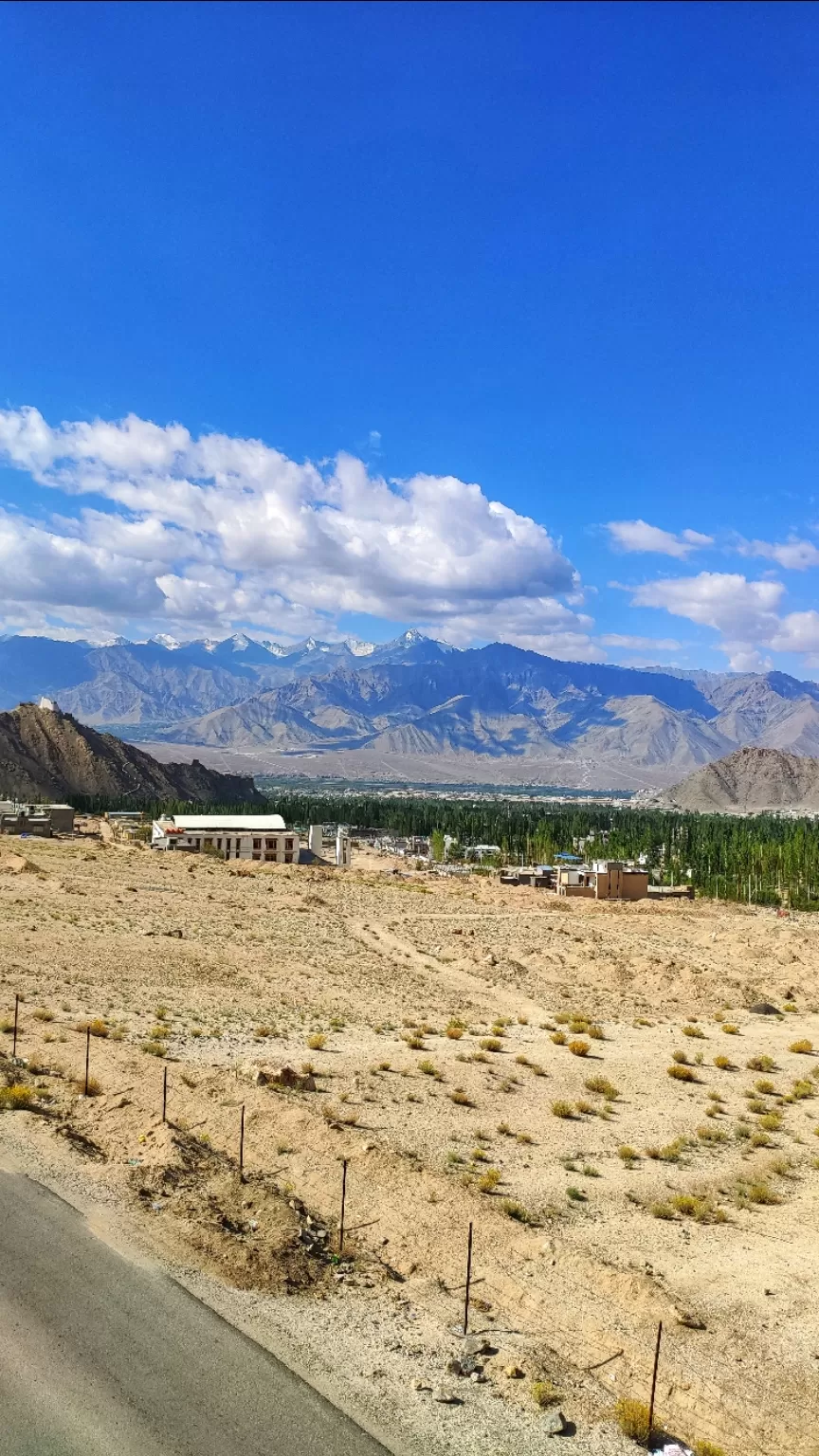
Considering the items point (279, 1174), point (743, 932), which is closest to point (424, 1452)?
point (279, 1174)

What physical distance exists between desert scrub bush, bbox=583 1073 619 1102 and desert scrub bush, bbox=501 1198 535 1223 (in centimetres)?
899

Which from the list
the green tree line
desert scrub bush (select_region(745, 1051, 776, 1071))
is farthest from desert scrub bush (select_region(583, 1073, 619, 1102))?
the green tree line

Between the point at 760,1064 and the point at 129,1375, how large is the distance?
23.3 metres

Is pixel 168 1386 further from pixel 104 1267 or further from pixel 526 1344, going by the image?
pixel 526 1344

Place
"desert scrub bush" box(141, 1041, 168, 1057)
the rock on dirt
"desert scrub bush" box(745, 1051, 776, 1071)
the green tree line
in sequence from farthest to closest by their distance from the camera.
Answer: the green tree line → "desert scrub bush" box(745, 1051, 776, 1071) → "desert scrub bush" box(141, 1041, 168, 1057) → the rock on dirt

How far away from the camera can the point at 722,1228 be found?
1670cm

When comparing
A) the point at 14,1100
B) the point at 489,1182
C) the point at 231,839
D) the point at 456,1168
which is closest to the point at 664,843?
the point at 231,839

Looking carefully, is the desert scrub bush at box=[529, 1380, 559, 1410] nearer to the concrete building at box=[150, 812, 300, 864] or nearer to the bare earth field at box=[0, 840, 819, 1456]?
the bare earth field at box=[0, 840, 819, 1456]

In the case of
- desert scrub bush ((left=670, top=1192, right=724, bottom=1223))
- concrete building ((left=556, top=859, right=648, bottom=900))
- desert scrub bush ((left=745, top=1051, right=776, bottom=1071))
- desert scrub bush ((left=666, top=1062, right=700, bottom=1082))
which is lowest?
concrete building ((left=556, top=859, right=648, bottom=900))

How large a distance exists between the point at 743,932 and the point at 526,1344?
176 ft

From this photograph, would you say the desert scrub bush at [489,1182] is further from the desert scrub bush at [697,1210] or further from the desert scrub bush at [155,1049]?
the desert scrub bush at [155,1049]

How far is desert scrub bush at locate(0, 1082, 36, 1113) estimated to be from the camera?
60.4 ft

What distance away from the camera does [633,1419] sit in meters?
10.7

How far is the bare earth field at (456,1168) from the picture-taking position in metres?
11.7
